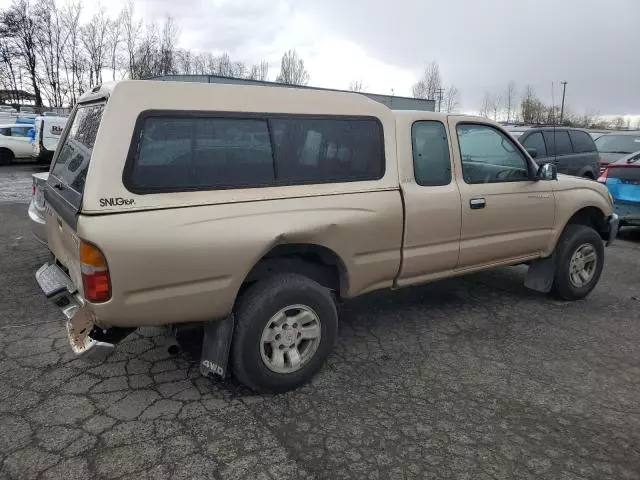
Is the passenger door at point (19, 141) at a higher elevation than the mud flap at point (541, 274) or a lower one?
higher

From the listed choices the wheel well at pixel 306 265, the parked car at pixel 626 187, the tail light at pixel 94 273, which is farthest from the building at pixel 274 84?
the tail light at pixel 94 273

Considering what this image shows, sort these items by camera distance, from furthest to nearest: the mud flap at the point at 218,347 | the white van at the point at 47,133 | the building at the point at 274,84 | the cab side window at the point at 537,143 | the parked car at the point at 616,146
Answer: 1. the white van at the point at 47,133
2. the parked car at the point at 616,146
3. the building at the point at 274,84
4. the cab side window at the point at 537,143
5. the mud flap at the point at 218,347

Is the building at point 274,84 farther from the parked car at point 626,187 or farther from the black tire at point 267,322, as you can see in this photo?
the black tire at point 267,322

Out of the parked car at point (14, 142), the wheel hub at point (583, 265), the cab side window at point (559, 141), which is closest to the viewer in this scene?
the wheel hub at point (583, 265)

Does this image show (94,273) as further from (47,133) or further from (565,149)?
(47,133)

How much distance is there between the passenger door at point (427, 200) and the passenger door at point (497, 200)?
130 mm

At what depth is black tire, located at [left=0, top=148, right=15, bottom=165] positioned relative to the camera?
17.8 metres

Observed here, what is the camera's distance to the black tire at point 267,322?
3.14 meters

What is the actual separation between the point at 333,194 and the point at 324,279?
0.65 meters

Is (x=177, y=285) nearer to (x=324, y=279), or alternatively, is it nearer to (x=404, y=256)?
(x=324, y=279)

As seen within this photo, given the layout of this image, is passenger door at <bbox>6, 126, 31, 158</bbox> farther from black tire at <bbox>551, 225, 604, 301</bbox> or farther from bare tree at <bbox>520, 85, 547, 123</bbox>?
bare tree at <bbox>520, 85, 547, 123</bbox>

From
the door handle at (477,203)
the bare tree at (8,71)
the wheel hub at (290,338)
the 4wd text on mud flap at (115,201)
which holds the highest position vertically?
the bare tree at (8,71)

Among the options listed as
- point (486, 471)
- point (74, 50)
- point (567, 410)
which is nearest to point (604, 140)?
point (567, 410)

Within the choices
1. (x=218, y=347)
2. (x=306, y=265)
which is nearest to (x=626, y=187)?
(x=306, y=265)
